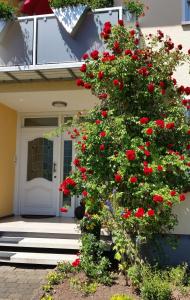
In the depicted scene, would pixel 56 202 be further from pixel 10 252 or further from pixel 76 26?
pixel 76 26

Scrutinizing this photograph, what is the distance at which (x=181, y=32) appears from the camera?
6703mm

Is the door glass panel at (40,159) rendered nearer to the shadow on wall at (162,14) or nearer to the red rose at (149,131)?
the shadow on wall at (162,14)

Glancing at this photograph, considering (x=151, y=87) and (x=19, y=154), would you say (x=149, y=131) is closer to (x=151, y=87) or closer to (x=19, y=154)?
(x=151, y=87)

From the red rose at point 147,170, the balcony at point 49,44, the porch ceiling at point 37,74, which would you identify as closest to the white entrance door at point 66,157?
the porch ceiling at point 37,74

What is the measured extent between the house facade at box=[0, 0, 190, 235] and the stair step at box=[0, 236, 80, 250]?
5.80 ft

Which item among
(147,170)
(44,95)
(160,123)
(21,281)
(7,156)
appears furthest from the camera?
(7,156)

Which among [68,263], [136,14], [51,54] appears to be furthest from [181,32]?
[68,263]

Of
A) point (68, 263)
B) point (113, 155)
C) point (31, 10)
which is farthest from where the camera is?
point (31, 10)

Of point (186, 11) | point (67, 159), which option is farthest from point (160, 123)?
point (67, 159)

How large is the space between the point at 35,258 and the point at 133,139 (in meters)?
2.59

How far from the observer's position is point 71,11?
6.69 m

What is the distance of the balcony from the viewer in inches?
265

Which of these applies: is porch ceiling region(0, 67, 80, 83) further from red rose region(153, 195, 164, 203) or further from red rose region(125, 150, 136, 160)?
red rose region(153, 195, 164, 203)

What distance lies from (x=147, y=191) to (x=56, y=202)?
4.43 m
